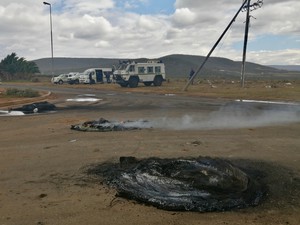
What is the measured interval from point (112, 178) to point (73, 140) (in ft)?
12.0

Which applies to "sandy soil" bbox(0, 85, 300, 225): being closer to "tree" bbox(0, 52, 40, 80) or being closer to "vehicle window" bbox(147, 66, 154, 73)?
"vehicle window" bbox(147, 66, 154, 73)

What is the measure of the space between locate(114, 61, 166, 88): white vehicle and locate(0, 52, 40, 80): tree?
37.2 meters

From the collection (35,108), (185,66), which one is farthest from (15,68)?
(185,66)

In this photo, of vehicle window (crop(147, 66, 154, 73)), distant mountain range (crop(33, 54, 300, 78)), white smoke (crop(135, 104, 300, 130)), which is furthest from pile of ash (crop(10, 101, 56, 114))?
distant mountain range (crop(33, 54, 300, 78))

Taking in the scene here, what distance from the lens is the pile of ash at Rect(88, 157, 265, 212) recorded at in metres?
4.89

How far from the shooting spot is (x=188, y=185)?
211 inches

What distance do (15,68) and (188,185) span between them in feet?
225

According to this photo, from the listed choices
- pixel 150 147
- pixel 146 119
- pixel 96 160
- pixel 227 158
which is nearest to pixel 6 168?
pixel 96 160

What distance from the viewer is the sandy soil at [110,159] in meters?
4.59

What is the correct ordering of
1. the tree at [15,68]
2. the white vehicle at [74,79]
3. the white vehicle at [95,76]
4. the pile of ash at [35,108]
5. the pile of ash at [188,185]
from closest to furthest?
the pile of ash at [188,185] → the pile of ash at [35,108] → the white vehicle at [95,76] → the white vehicle at [74,79] → the tree at [15,68]

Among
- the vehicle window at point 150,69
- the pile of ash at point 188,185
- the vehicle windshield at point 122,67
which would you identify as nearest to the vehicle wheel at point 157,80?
the vehicle window at point 150,69

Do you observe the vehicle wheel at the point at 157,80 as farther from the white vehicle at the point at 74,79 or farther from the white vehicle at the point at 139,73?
the white vehicle at the point at 74,79

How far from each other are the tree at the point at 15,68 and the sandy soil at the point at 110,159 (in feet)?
193

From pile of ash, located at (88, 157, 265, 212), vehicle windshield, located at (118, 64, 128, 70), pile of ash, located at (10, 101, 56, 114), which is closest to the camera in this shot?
pile of ash, located at (88, 157, 265, 212)
